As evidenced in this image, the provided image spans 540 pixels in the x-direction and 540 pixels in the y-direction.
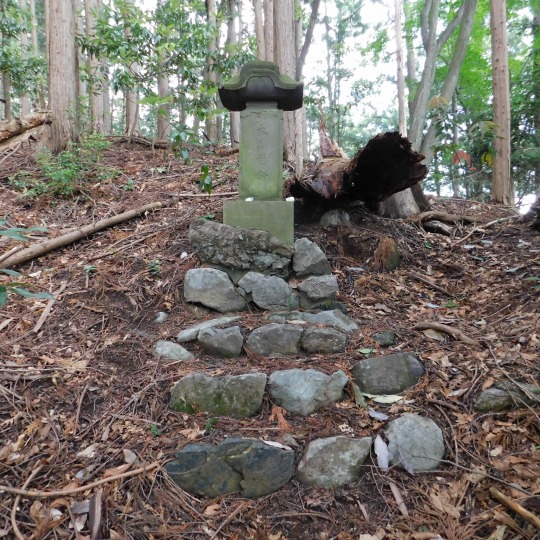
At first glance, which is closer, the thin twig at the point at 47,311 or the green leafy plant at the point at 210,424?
the green leafy plant at the point at 210,424

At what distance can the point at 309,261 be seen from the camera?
4289 mm

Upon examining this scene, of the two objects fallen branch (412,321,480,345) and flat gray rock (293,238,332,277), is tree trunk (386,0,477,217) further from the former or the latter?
fallen branch (412,321,480,345)

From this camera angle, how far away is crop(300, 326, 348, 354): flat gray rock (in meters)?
3.30

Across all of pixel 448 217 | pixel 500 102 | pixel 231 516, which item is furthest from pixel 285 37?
pixel 231 516

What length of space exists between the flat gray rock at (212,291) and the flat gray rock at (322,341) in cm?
85

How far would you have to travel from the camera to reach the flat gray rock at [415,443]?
2371 mm

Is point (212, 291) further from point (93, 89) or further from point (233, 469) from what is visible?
point (93, 89)

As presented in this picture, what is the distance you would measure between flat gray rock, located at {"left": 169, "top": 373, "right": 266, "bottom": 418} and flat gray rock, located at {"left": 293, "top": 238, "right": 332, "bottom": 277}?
5.57 ft

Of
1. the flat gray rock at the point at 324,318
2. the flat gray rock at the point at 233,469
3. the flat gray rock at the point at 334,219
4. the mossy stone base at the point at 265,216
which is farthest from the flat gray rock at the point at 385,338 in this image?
the flat gray rock at the point at 334,219

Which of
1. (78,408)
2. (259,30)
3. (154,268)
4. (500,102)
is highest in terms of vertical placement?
(259,30)

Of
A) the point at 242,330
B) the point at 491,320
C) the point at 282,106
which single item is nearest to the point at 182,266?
the point at 242,330

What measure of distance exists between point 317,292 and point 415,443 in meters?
1.80

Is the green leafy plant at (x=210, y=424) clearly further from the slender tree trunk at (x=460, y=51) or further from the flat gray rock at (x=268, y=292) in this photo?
the slender tree trunk at (x=460, y=51)

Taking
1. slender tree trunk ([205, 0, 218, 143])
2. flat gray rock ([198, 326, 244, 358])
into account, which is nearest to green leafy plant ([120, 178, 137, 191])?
slender tree trunk ([205, 0, 218, 143])
